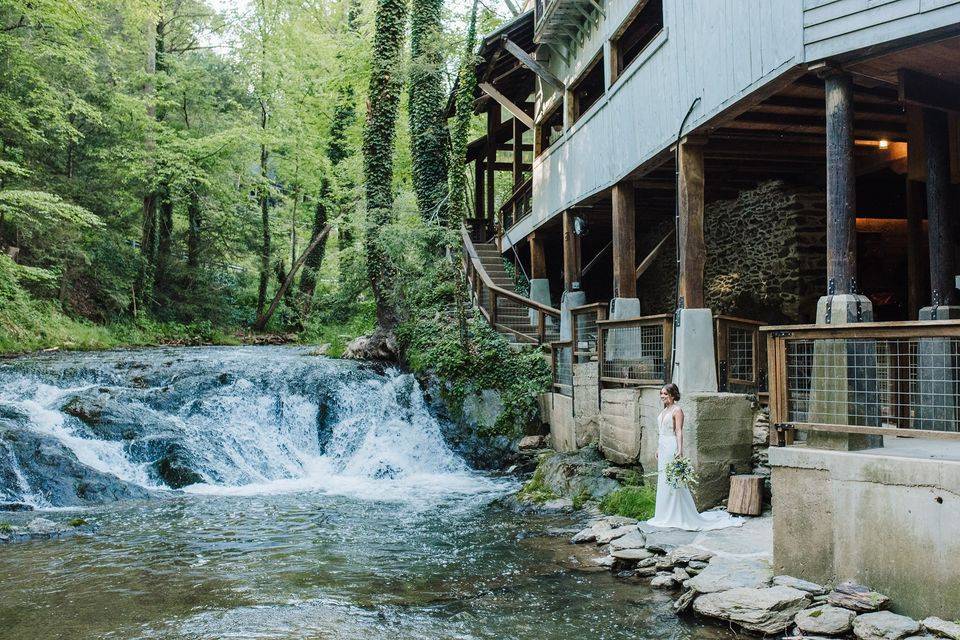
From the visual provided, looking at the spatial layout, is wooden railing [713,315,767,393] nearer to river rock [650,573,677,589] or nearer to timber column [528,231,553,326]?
river rock [650,573,677,589]

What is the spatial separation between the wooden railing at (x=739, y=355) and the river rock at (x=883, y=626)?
15.1ft

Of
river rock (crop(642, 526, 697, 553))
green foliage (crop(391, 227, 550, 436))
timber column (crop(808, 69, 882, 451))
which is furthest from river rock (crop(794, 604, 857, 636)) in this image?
green foliage (crop(391, 227, 550, 436))

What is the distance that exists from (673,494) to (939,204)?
4611mm

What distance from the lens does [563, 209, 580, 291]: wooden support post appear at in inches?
631

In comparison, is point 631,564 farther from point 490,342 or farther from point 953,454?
point 490,342

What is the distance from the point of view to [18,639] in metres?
5.70

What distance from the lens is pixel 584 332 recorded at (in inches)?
491

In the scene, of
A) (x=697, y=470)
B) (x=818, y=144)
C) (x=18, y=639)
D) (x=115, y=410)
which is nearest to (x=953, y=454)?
(x=697, y=470)

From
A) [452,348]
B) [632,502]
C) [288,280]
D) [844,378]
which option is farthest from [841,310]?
[288,280]

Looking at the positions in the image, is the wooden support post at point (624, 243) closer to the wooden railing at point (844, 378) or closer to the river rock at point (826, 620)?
the wooden railing at point (844, 378)

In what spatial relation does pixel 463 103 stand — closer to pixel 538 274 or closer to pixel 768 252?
pixel 538 274

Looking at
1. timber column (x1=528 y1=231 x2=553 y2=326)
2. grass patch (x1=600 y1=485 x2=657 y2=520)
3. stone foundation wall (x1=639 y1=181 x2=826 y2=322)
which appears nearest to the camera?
grass patch (x1=600 y1=485 x2=657 y2=520)

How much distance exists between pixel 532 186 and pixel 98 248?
1382 cm

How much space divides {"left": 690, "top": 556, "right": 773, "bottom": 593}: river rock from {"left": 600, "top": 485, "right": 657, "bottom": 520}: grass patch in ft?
7.11
